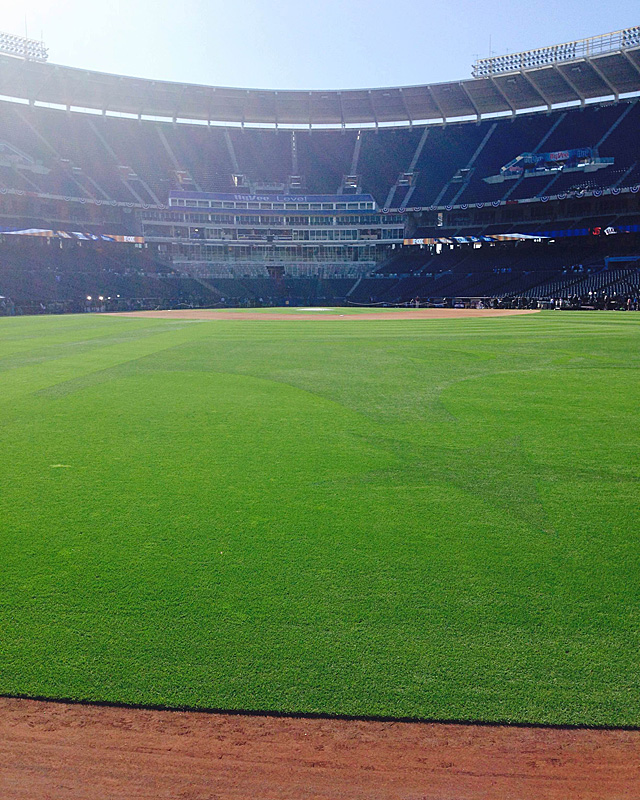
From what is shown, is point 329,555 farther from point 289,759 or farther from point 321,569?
point 289,759

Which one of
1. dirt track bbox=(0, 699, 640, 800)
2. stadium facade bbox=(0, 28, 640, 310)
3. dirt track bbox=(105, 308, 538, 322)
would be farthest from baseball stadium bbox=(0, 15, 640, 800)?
stadium facade bbox=(0, 28, 640, 310)

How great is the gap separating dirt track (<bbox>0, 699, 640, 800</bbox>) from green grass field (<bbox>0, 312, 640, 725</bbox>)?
11 centimetres

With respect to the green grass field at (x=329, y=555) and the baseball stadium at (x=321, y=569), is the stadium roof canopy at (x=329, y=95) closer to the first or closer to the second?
the baseball stadium at (x=321, y=569)

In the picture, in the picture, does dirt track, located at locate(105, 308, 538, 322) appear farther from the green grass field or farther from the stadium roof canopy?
the stadium roof canopy

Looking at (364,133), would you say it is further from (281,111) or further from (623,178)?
(623,178)

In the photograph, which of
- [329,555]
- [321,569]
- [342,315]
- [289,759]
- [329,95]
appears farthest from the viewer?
[329,95]

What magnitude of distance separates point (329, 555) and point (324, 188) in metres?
81.0

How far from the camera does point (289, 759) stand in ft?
10.0

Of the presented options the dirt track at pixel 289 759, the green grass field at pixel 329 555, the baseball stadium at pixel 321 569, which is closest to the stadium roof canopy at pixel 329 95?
the baseball stadium at pixel 321 569

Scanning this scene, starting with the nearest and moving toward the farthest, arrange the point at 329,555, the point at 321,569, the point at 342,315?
1. the point at 321,569
2. the point at 329,555
3. the point at 342,315

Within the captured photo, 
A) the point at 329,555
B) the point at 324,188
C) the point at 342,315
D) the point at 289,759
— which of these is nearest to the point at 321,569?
the point at 329,555

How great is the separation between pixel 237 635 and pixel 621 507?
3868 millimetres

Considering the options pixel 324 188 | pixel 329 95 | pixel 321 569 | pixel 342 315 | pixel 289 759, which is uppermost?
pixel 329 95

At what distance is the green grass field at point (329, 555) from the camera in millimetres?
3485
